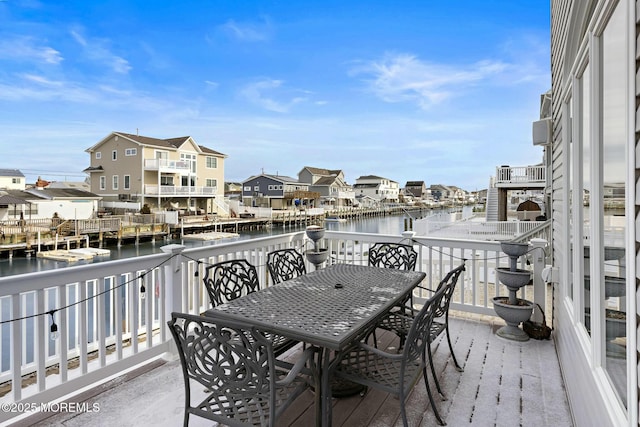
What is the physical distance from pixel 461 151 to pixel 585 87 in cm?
2483

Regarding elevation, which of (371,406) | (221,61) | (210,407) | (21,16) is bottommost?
(371,406)

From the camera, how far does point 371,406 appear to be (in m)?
2.21

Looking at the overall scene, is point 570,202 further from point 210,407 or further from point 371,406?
point 210,407

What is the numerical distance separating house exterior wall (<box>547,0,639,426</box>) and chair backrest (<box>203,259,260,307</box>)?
2.24 meters

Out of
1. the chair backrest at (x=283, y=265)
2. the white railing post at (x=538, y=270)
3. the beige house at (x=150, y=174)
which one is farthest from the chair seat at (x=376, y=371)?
the beige house at (x=150, y=174)

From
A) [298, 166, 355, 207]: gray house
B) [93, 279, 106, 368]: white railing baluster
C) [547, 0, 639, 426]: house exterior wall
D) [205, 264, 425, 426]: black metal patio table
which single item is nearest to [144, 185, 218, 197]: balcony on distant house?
[298, 166, 355, 207]: gray house

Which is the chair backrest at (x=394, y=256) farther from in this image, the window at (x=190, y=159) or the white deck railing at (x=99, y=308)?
the window at (x=190, y=159)

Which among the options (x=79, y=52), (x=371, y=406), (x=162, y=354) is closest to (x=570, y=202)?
(x=371, y=406)

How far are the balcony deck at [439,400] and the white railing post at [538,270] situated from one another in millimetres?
A: 610

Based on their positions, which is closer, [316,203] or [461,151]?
[461,151]

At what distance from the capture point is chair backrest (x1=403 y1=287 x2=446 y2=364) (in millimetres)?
1779

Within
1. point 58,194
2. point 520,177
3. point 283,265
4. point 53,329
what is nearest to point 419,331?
point 283,265

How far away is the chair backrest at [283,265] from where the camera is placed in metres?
3.39

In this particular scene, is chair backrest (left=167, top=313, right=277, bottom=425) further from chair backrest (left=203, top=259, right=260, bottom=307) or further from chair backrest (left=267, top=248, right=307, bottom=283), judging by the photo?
chair backrest (left=267, top=248, right=307, bottom=283)
